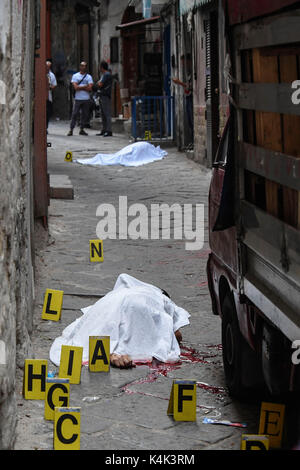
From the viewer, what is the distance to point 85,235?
10414 mm

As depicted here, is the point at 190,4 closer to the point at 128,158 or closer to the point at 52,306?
the point at 128,158

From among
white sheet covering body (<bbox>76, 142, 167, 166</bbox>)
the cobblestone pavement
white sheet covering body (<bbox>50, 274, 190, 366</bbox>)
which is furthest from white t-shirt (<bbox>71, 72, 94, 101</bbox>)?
white sheet covering body (<bbox>50, 274, 190, 366</bbox>)

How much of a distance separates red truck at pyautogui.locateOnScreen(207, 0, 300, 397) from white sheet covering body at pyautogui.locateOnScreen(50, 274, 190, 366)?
1.71 feet

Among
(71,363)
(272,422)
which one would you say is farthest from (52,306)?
(272,422)

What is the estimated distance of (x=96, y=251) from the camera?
898 cm

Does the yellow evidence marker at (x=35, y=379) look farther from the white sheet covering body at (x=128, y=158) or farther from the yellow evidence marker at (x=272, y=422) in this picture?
the white sheet covering body at (x=128, y=158)

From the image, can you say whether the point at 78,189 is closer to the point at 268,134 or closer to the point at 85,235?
the point at 85,235

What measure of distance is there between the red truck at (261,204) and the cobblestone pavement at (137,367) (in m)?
0.36

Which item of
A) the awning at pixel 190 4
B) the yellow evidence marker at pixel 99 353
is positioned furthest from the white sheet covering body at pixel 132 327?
the awning at pixel 190 4

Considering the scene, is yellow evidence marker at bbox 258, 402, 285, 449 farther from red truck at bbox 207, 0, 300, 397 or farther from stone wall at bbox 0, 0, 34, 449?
stone wall at bbox 0, 0, 34, 449

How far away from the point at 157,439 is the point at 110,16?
26421 millimetres

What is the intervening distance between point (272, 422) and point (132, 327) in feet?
4.94

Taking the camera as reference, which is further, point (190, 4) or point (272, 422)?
point (190, 4)
